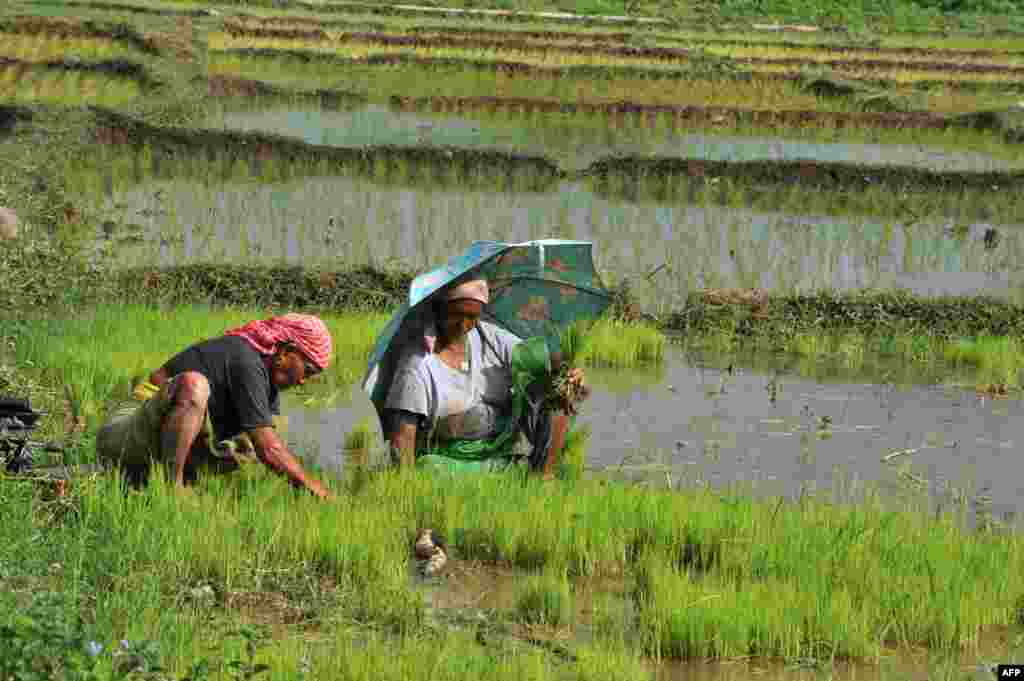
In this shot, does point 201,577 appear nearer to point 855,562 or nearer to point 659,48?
point 855,562

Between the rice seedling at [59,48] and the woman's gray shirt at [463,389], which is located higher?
the rice seedling at [59,48]

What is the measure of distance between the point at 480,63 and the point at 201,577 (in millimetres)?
12802

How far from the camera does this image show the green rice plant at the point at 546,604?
13.5 ft

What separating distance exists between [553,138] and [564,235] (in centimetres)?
370

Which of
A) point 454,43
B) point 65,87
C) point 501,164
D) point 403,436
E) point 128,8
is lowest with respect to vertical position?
point 403,436

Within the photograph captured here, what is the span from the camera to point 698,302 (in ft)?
26.6

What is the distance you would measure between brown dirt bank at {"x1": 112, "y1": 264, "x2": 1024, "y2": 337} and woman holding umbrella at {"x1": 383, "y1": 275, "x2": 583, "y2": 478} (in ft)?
8.84

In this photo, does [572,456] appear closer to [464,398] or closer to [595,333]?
[464,398]

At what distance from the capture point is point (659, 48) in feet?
60.3

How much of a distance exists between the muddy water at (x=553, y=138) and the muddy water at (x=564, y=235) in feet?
4.81

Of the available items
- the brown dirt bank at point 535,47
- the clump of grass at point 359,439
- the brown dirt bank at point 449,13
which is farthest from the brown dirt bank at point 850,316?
the brown dirt bank at point 449,13

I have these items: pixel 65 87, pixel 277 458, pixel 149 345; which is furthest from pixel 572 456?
pixel 65 87

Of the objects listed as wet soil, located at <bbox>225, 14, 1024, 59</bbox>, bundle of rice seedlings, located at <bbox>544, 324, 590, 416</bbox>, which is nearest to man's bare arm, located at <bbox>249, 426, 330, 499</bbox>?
bundle of rice seedlings, located at <bbox>544, 324, 590, 416</bbox>

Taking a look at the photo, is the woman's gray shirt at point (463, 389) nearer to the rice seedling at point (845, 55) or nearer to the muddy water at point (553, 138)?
the muddy water at point (553, 138)
